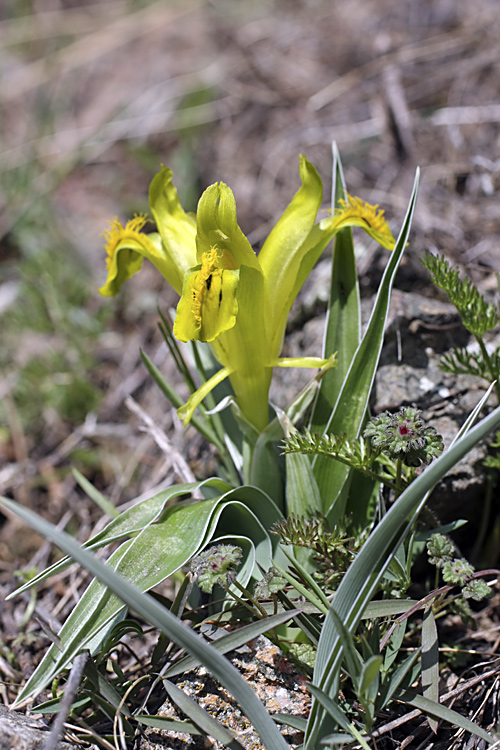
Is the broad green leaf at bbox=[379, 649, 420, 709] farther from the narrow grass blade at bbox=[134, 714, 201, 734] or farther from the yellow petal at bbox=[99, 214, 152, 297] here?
the yellow petal at bbox=[99, 214, 152, 297]

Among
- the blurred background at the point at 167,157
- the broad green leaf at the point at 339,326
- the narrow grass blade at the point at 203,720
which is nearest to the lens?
the narrow grass blade at the point at 203,720

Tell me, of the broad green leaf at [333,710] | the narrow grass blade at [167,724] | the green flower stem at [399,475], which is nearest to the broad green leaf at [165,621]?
the broad green leaf at [333,710]

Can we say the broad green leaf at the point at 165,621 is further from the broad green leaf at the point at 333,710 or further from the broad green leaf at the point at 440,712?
the broad green leaf at the point at 440,712

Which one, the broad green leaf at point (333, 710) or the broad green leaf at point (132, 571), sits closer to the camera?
the broad green leaf at point (333, 710)

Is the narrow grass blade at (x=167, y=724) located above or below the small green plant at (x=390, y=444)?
below

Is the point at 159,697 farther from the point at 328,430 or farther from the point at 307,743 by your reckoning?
the point at 328,430

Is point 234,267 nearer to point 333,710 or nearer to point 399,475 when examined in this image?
point 399,475

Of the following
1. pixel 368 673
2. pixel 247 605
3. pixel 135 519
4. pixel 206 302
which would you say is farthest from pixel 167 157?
pixel 368 673

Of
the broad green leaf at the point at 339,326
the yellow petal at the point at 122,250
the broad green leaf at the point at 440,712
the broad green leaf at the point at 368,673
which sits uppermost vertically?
the yellow petal at the point at 122,250

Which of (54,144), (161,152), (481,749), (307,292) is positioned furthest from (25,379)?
(481,749)
